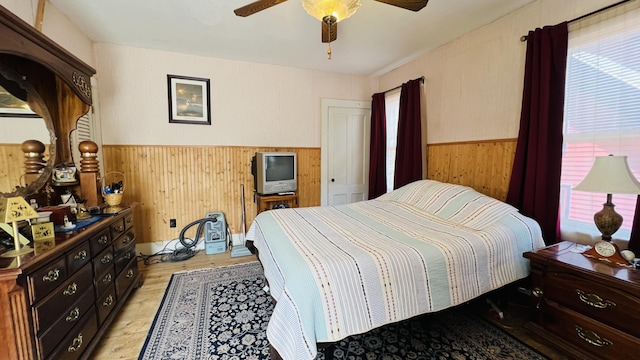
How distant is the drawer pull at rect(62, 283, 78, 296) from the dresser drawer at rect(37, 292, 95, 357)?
76 mm

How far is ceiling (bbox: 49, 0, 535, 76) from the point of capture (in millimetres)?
2184

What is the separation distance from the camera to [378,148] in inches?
153

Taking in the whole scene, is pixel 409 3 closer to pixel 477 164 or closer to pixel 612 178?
pixel 612 178

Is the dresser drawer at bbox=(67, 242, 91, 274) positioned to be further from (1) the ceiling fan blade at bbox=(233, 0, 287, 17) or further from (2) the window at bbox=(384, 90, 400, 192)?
(2) the window at bbox=(384, 90, 400, 192)

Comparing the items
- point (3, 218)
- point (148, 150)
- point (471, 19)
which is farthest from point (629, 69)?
point (148, 150)

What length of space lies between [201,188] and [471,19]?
3565 mm

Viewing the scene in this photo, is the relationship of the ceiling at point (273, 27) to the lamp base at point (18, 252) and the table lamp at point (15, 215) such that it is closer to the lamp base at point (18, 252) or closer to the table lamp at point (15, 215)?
the table lamp at point (15, 215)

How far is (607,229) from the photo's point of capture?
1525mm

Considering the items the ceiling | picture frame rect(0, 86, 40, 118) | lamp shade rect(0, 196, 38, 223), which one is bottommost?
lamp shade rect(0, 196, 38, 223)

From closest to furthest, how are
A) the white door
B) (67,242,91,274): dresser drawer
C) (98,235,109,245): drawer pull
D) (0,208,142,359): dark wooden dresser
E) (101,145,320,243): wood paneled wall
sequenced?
(0,208,142,359): dark wooden dresser < (67,242,91,274): dresser drawer < (98,235,109,245): drawer pull < (101,145,320,243): wood paneled wall < the white door

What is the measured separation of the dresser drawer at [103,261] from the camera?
1666mm

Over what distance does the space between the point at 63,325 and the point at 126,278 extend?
0.90 meters

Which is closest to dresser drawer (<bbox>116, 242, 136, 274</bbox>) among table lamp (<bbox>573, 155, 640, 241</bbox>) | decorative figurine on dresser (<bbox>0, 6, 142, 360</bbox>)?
decorative figurine on dresser (<bbox>0, 6, 142, 360</bbox>)

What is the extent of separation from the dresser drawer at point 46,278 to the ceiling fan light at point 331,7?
1.88 m
